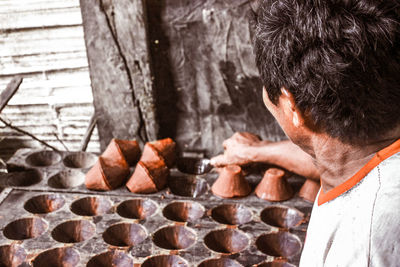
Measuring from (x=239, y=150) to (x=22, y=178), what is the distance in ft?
4.65

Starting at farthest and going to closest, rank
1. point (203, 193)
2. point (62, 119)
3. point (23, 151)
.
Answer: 1. point (62, 119)
2. point (23, 151)
3. point (203, 193)

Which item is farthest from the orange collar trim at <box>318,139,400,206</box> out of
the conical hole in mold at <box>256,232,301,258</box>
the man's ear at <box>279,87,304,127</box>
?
the conical hole in mold at <box>256,232,301,258</box>

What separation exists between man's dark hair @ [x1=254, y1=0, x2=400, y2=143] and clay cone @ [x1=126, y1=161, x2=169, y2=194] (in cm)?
146

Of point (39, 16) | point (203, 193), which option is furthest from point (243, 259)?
point (39, 16)

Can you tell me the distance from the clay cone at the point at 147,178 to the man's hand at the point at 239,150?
377 millimetres

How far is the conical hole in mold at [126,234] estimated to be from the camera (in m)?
2.25

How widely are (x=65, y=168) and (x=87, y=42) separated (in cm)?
86

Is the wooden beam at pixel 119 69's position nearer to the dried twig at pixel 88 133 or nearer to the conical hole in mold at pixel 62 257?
the dried twig at pixel 88 133

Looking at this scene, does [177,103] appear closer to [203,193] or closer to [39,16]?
[203,193]

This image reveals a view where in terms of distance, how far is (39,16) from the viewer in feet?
9.55

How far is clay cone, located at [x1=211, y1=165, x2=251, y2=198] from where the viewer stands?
95.9 inches

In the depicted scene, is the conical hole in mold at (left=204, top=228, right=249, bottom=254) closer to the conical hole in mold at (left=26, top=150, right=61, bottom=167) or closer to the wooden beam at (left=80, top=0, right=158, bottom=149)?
the wooden beam at (left=80, top=0, right=158, bottom=149)

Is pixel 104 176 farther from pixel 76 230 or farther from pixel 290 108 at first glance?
pixel 290 108

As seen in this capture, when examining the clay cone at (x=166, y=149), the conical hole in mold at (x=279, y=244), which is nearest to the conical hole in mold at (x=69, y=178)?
the clay cone at (x=166, y=149)
